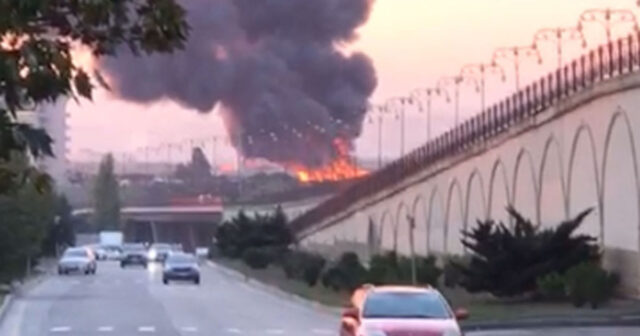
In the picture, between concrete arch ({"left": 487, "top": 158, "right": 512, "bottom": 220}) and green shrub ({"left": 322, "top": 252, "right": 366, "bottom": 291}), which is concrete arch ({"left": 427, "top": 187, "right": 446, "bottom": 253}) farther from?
green shrub ({"left": 322, "top": 252, "right": 366, "bottom": 291})

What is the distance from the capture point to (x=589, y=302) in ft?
167

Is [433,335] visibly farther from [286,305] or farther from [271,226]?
[271,226]

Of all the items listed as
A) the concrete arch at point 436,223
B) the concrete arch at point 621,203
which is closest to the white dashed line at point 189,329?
the concrete arch at point 621,203

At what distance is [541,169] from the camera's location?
65688 mm

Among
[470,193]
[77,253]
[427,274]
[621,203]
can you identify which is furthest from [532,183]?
[77,253]

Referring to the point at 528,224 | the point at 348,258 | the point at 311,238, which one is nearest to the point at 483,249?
the point at 528,224

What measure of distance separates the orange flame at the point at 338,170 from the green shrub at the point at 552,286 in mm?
96641

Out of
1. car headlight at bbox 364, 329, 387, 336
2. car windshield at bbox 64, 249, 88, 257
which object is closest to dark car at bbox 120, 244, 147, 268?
car windshield at bbox 64, 249, 88, 257

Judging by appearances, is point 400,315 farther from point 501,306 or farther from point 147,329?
point 501,306

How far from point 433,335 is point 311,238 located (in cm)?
10415

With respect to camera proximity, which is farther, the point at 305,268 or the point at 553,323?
the point at 305,268

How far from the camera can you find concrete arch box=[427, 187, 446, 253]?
288ft

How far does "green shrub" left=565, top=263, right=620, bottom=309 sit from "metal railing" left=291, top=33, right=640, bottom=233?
566cm

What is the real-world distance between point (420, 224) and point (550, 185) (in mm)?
29034
